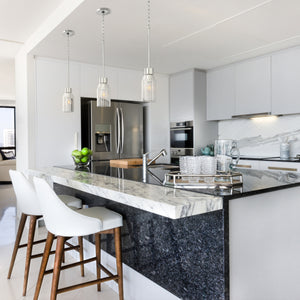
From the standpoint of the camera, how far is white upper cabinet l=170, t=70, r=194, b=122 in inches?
186

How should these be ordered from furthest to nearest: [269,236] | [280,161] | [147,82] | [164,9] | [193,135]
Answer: [193,135] → [280,161] → [164,9] → [147,82] → [269,236]

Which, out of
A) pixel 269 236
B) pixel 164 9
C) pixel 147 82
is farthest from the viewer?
pixel 164 9

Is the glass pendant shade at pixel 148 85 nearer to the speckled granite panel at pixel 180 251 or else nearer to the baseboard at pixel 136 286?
the speckled granite panel at pixel 180 251

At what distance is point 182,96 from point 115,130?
125 centimetres

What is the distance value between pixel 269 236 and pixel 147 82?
121 cm

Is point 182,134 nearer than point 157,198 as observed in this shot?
No

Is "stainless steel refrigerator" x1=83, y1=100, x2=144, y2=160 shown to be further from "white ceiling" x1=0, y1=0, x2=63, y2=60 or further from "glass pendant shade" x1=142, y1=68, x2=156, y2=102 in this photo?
"glass pendant shade" x1=142, y1=68, x2=156, y2=102

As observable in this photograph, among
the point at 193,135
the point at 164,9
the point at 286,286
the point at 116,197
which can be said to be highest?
the point at 164,9

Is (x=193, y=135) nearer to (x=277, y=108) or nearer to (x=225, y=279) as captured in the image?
(x=277, y=108)

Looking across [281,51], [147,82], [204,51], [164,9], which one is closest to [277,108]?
[281,51]

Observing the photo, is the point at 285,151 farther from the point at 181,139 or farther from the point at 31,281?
the point at 31,281

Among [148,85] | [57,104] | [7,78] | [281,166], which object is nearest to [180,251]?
[148,85]

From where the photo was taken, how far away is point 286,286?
1.71 m

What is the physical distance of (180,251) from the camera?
5.33 ft
